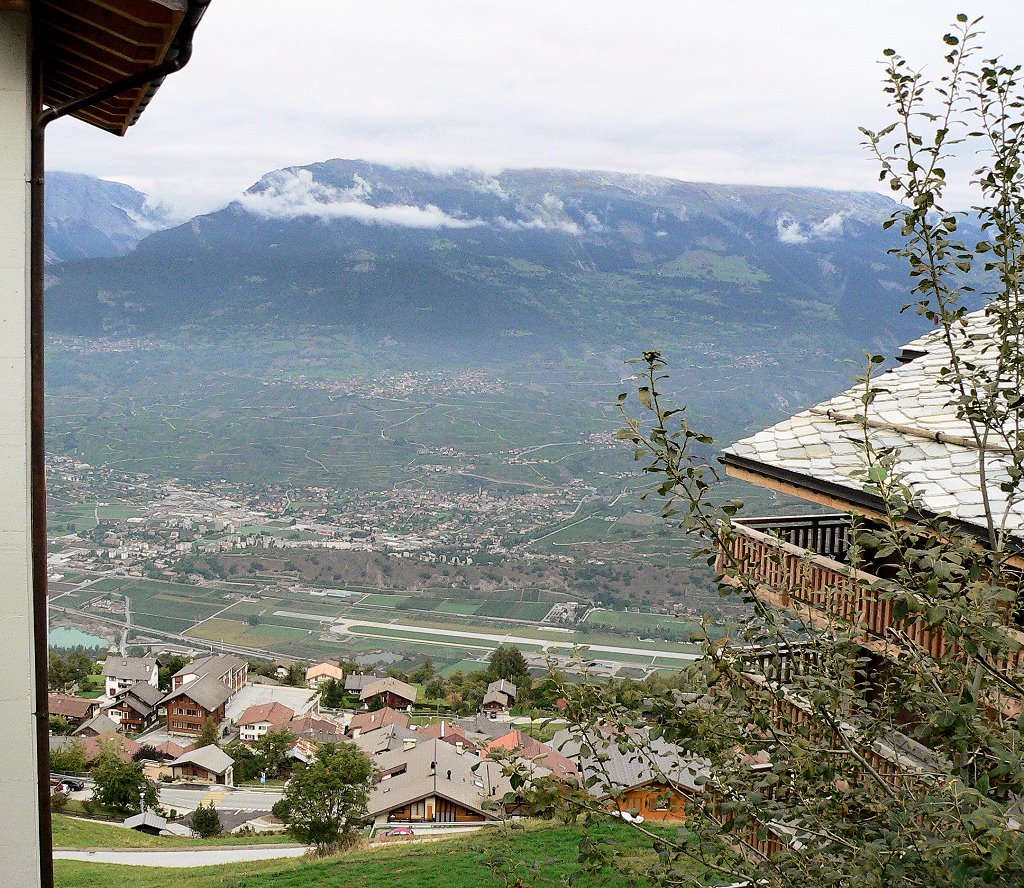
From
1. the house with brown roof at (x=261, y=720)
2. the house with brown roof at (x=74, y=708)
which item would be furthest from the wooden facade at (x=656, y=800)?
the house with brown roof at (x=74, y=708)

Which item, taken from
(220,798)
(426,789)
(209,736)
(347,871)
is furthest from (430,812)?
(209,736)

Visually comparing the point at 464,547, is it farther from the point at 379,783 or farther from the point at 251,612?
the point at 379,783

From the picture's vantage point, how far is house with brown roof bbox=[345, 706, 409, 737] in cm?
3631

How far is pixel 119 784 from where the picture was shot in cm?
3062

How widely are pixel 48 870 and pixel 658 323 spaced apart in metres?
148

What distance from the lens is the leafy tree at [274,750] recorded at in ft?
115

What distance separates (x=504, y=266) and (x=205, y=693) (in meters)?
141

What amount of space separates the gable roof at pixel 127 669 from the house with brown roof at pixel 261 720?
5741 mm

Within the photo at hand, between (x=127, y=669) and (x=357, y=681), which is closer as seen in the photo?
(x=127, y=669)

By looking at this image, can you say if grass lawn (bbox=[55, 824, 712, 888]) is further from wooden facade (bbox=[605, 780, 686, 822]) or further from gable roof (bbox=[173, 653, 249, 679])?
gable roof (bbox=[173, 653, 249, 679])

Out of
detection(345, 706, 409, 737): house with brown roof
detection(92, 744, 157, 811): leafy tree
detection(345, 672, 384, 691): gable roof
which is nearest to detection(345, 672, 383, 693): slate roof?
detection(345, 672, 384, 691): gable roof

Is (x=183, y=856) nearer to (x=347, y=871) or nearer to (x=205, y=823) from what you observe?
(x=205, y=823)

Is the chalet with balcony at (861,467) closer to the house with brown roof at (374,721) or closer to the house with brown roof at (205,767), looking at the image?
the house with brown roof at (374,721)

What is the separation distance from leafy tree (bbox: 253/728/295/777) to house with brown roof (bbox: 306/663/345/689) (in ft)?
23.7
